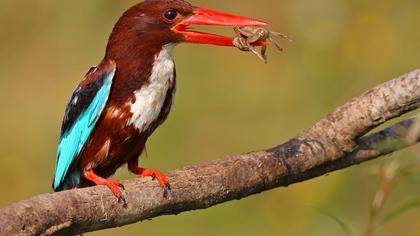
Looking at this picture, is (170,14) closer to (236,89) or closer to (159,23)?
(159,23)

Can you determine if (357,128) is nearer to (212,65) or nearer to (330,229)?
(330,229)

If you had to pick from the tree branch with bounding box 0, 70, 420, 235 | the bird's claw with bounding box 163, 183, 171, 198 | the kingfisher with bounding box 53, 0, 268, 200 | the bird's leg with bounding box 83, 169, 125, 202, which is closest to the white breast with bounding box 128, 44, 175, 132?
the kingfisher with bounding box 53, 0, 268, 200

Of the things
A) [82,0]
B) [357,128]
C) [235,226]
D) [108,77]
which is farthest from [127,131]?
[82,0]

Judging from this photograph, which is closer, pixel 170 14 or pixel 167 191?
pixel 167 191

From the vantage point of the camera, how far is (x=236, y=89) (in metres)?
6.12

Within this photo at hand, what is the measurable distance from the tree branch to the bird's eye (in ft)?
2.39

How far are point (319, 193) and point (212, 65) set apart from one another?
1693 mm

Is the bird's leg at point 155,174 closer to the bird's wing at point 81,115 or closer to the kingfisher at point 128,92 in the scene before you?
the kingfisher at point 128,92

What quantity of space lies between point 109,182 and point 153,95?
537 millimetres

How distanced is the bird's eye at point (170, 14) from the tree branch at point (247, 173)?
73cm

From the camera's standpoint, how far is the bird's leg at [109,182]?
289 cm

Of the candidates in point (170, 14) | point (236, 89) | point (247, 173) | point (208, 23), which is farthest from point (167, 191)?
point (236, 89)

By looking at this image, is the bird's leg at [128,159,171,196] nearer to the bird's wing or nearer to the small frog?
the bird's wing

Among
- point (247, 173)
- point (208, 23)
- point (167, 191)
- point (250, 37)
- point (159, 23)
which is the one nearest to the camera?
point (167, 191)
